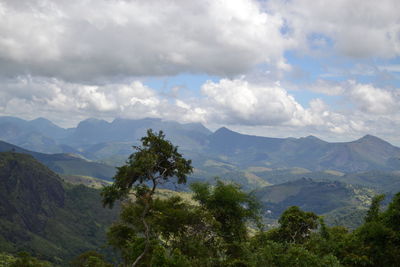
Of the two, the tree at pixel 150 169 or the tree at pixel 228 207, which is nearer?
the tree at pixel 150 169

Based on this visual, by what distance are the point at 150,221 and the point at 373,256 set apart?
93.1 ft

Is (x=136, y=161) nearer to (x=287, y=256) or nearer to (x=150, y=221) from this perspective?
(x=150, y=221)

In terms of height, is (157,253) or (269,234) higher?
(157,253)

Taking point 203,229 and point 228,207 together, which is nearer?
point 203,229

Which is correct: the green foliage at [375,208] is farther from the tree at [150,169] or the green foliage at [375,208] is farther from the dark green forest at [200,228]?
the tree at [150,169]

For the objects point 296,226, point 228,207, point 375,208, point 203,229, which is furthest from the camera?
point 296,226

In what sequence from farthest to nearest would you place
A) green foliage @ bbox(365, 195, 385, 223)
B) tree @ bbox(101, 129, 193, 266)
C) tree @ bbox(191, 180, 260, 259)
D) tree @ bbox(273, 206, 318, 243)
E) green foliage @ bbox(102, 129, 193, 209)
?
1. tree @ bbox(273, 206, 318, 243)
2. tree @ bbox(191, 180, 260, 259)
3. green foliage @ bbox(365, 195, 385, 223)
4. green foliage @ bbox(102, 129, 193, 209)
5. tree @ bbox(101, 129, 193, 266)

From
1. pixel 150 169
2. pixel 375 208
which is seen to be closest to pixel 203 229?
pixel 150 169

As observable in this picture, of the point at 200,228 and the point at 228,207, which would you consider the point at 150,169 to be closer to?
the point at 200,228

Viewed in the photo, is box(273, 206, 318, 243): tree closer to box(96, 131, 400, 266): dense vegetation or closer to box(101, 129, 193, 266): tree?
box(96, 131, 400, 266): dense vegetation

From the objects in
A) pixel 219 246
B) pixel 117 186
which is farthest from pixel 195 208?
pixel 117 186

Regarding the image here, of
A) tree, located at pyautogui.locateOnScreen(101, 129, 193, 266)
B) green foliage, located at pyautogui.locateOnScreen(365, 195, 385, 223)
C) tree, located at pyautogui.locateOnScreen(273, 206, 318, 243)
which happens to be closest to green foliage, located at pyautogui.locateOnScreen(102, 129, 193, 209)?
tree, located at pyautogui.locateOnScreen(101, 129, 193, 266)

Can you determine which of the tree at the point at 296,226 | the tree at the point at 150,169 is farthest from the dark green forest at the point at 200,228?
the tree at the point at 296,226

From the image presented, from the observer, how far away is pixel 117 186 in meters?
41.7
